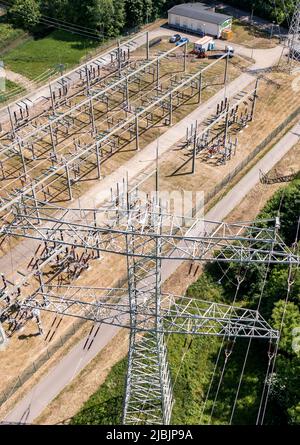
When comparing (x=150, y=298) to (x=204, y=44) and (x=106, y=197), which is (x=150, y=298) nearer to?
(x=106, y=197)

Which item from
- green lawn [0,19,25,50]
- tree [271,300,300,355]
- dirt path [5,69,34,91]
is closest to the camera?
tree [271,300,300,355]

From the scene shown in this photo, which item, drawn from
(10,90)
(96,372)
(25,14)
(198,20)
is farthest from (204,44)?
(96,372)

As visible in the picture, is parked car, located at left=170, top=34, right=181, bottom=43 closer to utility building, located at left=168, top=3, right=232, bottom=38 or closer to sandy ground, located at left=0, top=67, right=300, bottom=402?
utility building, located at left=168, top=3, right=232, bottom=38

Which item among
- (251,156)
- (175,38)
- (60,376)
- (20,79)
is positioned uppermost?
(175,38)

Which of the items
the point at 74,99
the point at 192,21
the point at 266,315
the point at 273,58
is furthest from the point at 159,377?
the point at 192,21

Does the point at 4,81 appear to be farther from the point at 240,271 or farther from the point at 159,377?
the point at 159,377

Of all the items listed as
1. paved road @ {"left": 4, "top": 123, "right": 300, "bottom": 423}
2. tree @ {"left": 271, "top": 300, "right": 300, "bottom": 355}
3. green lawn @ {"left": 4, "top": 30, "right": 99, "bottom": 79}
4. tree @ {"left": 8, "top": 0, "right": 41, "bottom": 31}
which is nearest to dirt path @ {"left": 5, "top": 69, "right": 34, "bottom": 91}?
green lawn @ {"left": 4, "top": 30, "right": 99, "bottom": 79}

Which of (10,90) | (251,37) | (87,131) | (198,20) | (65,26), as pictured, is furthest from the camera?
(65,26)
